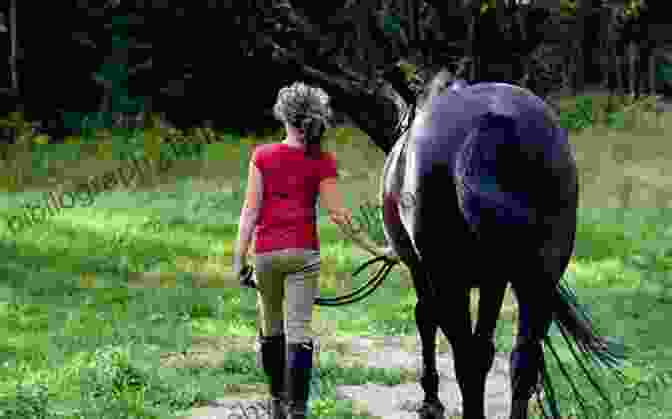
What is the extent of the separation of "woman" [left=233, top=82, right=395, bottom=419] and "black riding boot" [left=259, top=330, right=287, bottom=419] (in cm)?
12

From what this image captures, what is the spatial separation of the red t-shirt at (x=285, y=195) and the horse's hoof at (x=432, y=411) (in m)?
1.28

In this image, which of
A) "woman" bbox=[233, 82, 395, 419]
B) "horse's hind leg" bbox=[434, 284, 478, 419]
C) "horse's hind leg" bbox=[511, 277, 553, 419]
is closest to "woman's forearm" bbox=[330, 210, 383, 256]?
"woman" bbox=[233, 82, 395, 419]

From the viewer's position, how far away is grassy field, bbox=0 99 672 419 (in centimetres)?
532

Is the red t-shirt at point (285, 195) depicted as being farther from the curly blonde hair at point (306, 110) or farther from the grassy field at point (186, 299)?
the grassy field at point (186, 299)

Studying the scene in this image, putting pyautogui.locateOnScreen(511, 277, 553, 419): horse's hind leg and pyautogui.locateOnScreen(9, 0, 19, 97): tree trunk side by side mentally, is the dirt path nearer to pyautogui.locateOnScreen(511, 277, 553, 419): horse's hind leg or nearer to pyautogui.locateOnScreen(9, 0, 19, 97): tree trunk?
pyautogui.locateOnScreen(511, 277, 553, 419): horse's hind leg

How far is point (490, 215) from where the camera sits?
12.7 ft

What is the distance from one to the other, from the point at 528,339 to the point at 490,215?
59 centimetres

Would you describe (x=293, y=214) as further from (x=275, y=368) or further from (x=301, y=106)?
(x=275, y=368)

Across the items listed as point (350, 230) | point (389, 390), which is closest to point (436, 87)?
point (350, 230)

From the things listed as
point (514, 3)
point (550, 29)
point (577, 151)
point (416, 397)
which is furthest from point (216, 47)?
point (416, 397)

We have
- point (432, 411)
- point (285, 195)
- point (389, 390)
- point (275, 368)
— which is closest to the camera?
point (285, 195)

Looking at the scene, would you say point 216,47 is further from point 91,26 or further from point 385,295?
point 385,295

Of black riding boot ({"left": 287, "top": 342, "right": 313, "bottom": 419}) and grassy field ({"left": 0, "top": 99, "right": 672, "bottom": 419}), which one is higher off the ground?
black riding boot ({"left": 287, "top": 342, "right": 313, "bottom": 419})

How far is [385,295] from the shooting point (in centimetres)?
855
